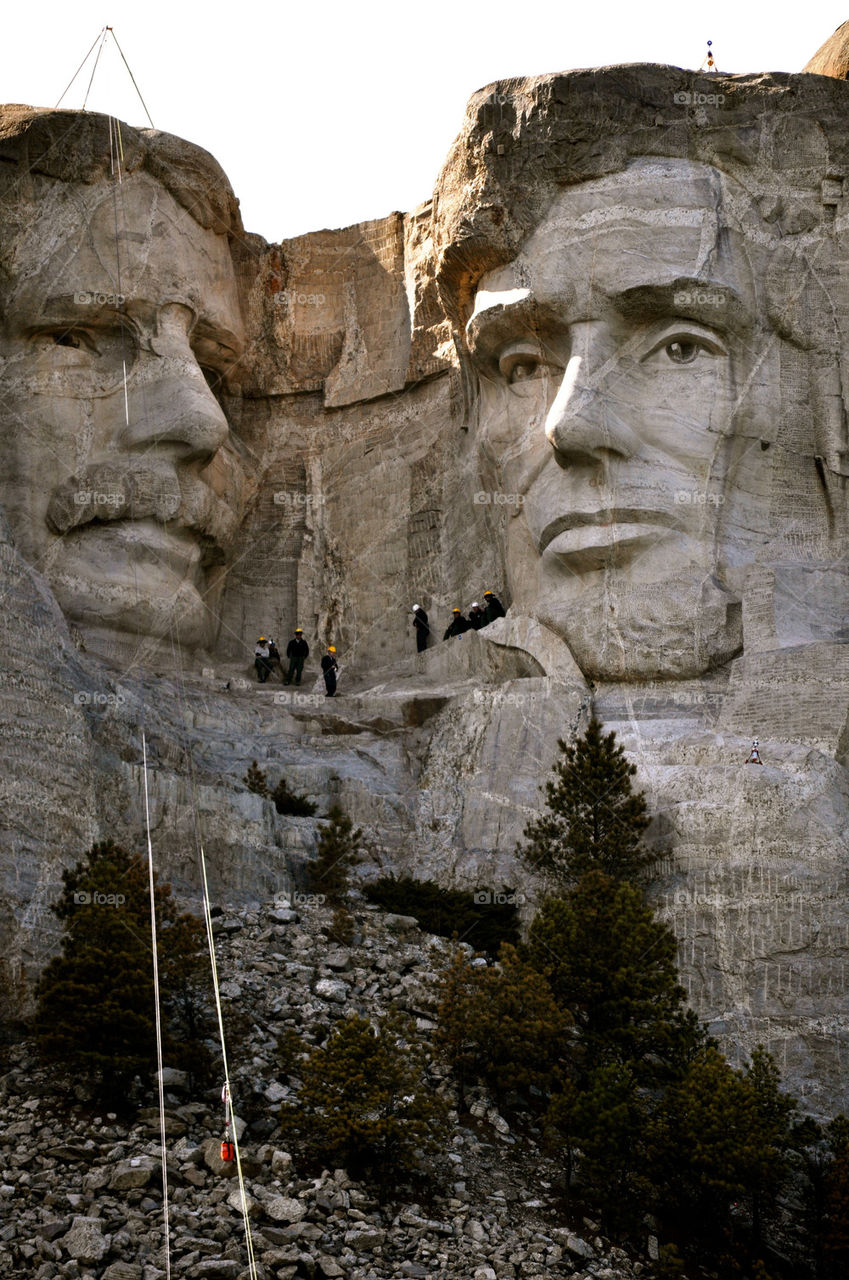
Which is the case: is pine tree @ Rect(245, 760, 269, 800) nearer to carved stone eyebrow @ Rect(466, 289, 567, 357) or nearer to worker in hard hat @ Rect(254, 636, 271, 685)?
worker in hard hat @ Rect(254, 636, 271, 685)

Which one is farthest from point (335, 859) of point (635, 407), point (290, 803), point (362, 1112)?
point (362, 1112)

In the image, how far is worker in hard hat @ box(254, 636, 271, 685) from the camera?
98.1 feet

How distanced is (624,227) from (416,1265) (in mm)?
13589

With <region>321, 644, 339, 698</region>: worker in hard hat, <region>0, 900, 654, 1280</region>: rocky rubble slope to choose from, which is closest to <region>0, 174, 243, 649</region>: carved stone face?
<region>321, 644, 339, 698</region>: worker in hard hat

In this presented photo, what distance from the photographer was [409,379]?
3109cm

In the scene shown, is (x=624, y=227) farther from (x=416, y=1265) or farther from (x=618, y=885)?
(x=416, y=1265)

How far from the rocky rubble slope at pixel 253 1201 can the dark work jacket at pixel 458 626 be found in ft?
29.0

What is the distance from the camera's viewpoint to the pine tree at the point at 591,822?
911 inches

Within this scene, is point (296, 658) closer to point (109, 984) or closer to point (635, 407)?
point (635, 407)

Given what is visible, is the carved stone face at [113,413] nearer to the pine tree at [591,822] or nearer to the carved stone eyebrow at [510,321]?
the carved stone eyebrow at [510,321]

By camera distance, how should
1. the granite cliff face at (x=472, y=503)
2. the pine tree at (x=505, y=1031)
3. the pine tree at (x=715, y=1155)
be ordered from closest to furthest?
the pine tree at (x=715, y=1155) → the pine tree at (x=505, y=1031) → the granite cliff face at (x=472, y=503)

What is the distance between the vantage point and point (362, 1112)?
1855 centimetres

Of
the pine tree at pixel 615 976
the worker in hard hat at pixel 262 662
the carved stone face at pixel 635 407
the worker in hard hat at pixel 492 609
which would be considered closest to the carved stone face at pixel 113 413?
the worker in hard hat at pixel 262 662

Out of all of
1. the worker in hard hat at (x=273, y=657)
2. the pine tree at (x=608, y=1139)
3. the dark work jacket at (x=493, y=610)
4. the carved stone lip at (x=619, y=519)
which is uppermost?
the carved stone lip at (x=619, y=519)
